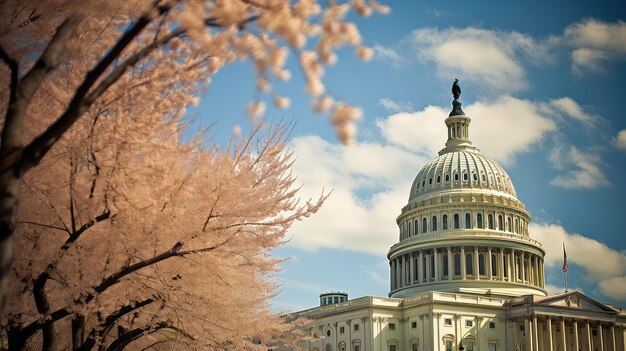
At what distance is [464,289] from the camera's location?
353 feet

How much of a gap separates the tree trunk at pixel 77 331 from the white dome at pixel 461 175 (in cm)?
10682

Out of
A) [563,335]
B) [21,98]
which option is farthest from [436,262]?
[21,98]

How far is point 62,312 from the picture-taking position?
1267 cm

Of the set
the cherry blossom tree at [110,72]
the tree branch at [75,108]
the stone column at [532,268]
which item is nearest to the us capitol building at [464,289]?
the stone column at [532,268]

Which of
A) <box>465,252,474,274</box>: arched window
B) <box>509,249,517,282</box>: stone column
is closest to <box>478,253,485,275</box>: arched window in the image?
<box>465,252,474,274</box>: arched window

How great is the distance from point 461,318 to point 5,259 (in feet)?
316

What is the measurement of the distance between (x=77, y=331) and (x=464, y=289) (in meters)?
98.0

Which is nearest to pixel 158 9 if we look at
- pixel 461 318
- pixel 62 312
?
pixel 62 312

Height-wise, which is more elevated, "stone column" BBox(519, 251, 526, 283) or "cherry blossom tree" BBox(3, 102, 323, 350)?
"stone column" BBox(519, 251, 526, 283)

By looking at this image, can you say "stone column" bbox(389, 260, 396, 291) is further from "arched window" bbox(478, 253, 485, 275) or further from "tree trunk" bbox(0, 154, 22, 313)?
"tree trunk" bbox(0, 154, 22, 313)

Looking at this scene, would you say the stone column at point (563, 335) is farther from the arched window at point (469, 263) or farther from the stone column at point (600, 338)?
the arched window at point (469, 263)

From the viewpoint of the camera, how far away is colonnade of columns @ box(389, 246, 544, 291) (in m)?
110

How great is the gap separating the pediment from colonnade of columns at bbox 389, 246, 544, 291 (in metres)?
10.5

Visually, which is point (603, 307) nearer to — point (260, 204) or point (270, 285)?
point (270, 285)
